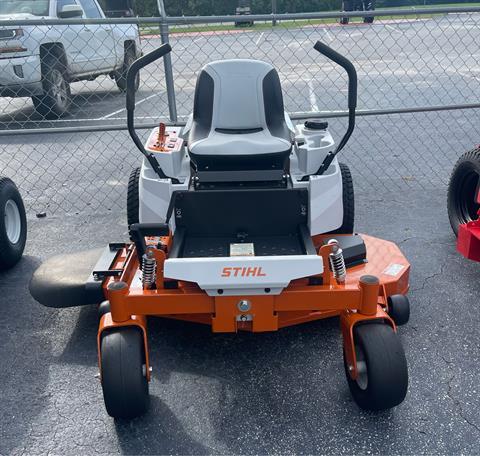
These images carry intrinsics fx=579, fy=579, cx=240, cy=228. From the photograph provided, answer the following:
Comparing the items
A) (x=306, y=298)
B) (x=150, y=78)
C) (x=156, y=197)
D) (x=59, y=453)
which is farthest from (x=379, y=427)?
(x=150, y=78)

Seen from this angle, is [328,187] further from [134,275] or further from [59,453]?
[59,453]

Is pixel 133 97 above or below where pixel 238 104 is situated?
above

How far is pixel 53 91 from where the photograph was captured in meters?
7.75

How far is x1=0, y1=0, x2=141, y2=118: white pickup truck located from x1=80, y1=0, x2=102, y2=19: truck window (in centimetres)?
2

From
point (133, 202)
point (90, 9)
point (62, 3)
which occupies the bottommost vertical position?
point (133, 202)

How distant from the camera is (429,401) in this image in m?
2.58

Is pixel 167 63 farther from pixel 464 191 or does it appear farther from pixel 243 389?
pixel 243 389

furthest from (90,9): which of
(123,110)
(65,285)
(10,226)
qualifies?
(65,285)

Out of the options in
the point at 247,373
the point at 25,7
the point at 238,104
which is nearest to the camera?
the point at 247,373

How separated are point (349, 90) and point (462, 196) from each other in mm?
1546

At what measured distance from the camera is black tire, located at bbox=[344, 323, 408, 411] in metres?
2.33

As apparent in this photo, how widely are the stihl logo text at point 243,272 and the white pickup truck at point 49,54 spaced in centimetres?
→ 488

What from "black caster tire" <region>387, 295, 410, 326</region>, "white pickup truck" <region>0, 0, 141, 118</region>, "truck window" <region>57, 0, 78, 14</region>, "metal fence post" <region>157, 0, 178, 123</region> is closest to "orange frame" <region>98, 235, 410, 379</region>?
"black caster tire" <region>387, 295, 410, 326</region>

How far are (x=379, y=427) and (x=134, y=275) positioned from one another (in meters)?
1.42
